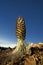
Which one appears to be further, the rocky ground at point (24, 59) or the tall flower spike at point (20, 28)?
the tall flower spike at point (20, 28)

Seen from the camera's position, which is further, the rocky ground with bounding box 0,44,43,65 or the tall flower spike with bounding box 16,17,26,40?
the tall flower spike with bounding box 16,17,26,40

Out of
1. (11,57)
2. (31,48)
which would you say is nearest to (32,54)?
(31,48)

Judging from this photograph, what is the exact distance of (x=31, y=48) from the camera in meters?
11.2

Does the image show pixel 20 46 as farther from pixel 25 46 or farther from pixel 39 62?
pixel 39 62

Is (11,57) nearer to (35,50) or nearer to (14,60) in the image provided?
(14,60)

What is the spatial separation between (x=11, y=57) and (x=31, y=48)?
120cm

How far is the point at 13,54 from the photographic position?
10875 mm

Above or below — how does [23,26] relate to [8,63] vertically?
above

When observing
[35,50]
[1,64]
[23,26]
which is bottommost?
[1,64]

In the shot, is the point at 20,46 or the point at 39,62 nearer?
the point at 39,62

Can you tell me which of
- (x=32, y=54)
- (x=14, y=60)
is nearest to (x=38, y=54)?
(x=32, y=54)

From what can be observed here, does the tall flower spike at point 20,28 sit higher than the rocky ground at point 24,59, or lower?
higher

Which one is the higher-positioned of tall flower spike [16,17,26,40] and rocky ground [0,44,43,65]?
tall flower spike [16,17,26,40]

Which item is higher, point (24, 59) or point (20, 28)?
point (20, 28)
